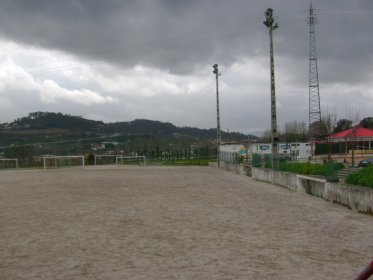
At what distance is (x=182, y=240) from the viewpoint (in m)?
9.09

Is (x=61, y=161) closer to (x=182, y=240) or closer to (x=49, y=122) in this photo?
(x=49, y=122)

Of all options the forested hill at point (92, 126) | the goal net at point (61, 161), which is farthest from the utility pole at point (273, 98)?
the forested hill at point (92, 126)

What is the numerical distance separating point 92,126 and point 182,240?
4609 inches

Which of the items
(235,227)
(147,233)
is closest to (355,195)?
(235,227)

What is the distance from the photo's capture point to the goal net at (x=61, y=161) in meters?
59.8

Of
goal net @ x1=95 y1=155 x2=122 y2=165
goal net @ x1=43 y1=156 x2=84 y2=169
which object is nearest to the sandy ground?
goal net @ x1=43 y1=156 x2=84 y2=169

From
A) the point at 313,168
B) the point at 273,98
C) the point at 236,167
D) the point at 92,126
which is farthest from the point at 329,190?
the point at 92,126

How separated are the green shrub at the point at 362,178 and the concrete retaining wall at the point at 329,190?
11.0 inches

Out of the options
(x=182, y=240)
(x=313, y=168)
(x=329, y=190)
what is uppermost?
(x=313, y=168)

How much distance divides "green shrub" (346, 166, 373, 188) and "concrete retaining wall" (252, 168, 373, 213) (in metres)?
0.28

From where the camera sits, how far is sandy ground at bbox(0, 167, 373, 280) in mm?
6883

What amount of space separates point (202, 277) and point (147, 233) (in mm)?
3622

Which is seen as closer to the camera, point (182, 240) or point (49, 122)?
point (182, 240)

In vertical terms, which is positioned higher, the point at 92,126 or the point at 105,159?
the point at 92,126
